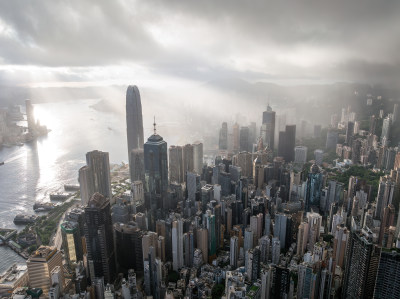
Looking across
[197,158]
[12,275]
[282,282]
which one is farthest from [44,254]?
[197,158]

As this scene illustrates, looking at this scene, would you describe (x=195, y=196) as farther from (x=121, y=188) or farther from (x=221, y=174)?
(x=121, y=188)

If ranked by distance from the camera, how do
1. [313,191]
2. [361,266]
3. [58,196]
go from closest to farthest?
[361,266] < [313,191] < [58,196]

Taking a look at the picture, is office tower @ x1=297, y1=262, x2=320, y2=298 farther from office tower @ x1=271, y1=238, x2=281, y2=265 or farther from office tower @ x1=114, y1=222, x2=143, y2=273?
office tower @ x1=114, y1=222, x2=143, y2=273

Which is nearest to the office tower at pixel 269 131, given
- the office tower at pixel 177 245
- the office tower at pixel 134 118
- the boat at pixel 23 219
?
the office tower at pixel 134 118

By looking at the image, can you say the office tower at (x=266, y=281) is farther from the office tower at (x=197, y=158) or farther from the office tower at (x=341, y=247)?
the office tower at (x=197, y=158)

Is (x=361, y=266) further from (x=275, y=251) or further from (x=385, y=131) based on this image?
(x=385, y=131)

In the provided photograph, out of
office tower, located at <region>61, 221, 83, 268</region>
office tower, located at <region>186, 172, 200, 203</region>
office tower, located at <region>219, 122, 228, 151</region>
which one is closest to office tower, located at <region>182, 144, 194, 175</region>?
office tower, located at <region>186, 172, 200, 203</region>
